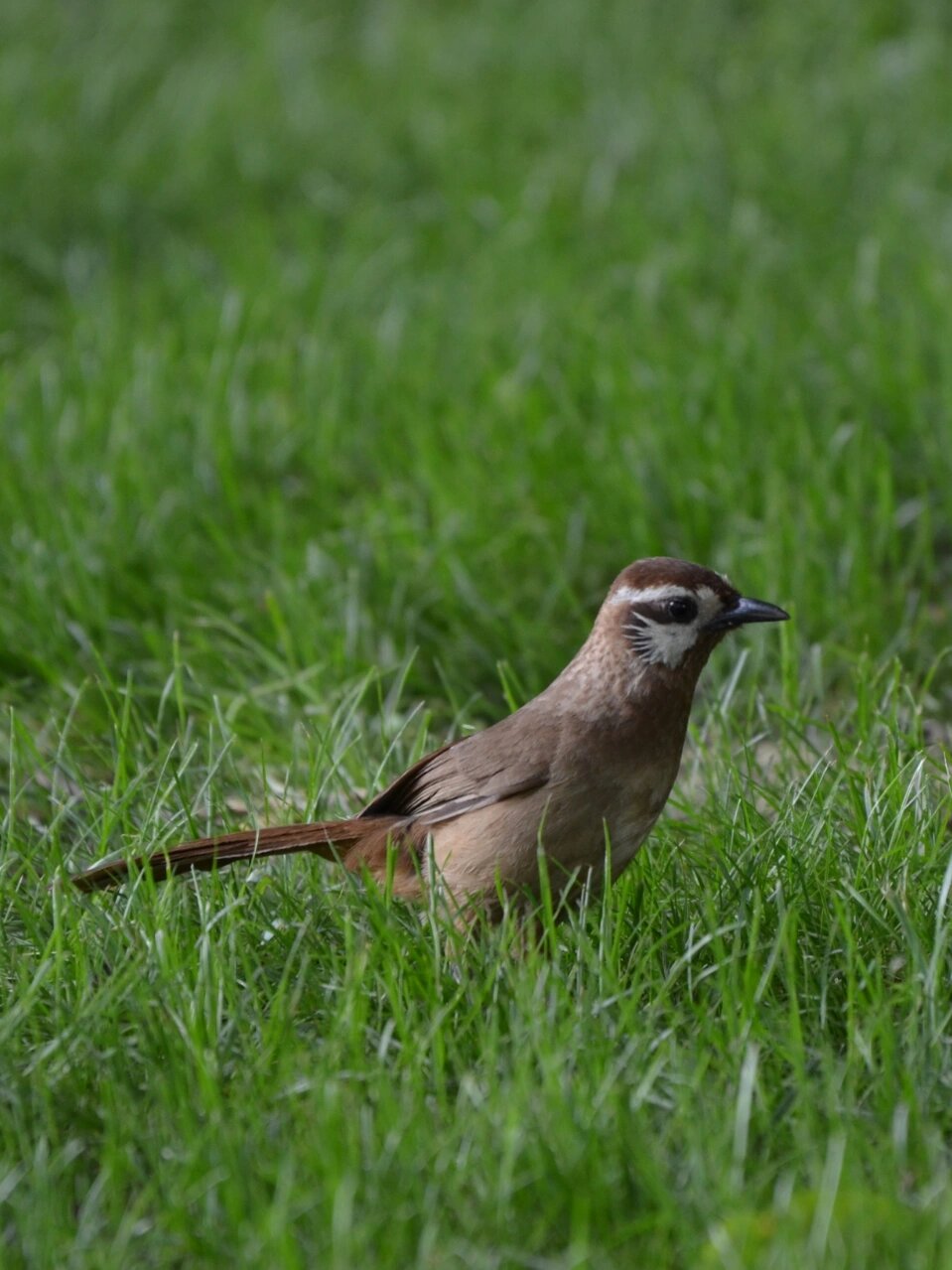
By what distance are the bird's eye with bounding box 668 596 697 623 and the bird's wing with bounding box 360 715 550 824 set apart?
1.19 ft

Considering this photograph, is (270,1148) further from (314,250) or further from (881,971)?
(314,250)

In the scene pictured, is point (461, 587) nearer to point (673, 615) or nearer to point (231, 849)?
point (673, 615)

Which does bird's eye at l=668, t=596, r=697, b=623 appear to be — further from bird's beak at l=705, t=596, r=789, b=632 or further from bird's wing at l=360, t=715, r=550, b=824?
bird's wing at l=360, t=715, r=550, b=824

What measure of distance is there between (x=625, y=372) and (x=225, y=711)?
2021mm

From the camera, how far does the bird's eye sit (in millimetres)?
3348

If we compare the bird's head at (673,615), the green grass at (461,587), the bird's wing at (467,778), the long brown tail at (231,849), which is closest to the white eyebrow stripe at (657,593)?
the bird's head at (673,615)

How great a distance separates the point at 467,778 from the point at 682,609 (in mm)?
525

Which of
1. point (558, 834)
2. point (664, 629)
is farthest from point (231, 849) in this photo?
point (664, 629)

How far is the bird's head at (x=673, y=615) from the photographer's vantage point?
11.0ft

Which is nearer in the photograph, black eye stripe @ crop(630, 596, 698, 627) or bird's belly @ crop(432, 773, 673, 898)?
bird's belly @ crop(432, 773, 673, 898)

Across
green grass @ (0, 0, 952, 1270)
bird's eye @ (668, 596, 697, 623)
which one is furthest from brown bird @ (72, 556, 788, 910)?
green grass @ (0, 0, 952, 1270)

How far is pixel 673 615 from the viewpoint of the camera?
3352mm

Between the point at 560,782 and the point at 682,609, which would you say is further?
the point at 682,609

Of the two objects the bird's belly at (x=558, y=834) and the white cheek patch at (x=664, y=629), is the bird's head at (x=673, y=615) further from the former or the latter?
the bird's belly at (x=558, y=834)
